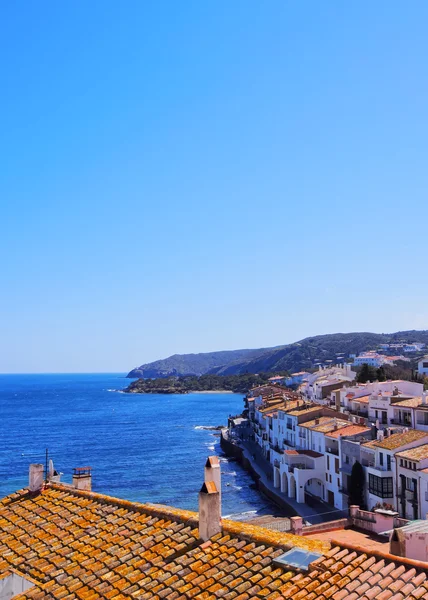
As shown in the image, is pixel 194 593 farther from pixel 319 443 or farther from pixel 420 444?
pixel 319 443

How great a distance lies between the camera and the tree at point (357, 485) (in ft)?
138

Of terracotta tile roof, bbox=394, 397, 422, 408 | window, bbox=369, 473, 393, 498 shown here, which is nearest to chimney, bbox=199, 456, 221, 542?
window, bbox=369, 473, 393, 498

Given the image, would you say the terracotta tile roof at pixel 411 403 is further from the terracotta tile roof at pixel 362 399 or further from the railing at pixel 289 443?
the railing at pixel 289 443

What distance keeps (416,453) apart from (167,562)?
3257 centimetres

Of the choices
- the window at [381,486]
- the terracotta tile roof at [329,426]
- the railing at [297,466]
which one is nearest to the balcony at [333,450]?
the terracotta tile roof at [329,426]

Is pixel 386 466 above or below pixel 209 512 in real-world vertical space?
below

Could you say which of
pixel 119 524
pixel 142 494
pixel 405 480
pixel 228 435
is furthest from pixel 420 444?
pixel 228 435

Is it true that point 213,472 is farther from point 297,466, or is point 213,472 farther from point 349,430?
point 297,466

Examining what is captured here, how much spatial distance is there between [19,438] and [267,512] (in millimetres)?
58372

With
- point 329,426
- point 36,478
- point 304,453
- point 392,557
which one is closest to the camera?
point 392,557

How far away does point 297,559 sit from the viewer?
7656 millimetres

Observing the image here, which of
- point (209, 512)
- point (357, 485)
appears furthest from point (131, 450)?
point (209, 512)

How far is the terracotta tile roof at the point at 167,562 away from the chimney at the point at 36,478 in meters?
1.21

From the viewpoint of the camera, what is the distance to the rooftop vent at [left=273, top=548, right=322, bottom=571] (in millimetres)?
7477
